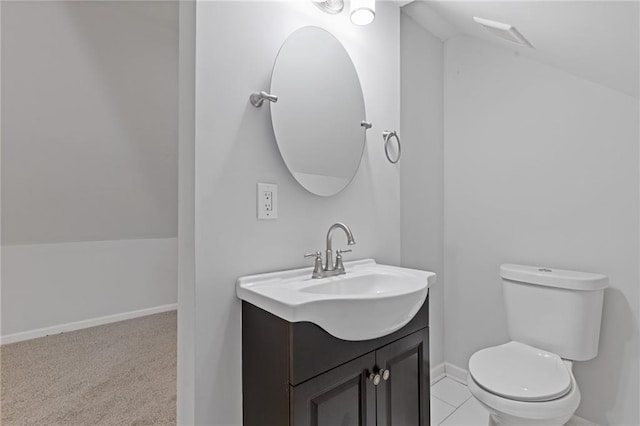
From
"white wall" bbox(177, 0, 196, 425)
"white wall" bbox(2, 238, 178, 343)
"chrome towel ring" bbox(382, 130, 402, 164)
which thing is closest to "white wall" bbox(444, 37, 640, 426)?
"chrome towel ring" bbox(382, 130, 402, 164)

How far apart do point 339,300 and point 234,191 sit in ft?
1.74

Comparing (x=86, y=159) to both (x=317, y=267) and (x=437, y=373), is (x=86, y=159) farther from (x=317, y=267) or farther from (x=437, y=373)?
(x=437, y=373)

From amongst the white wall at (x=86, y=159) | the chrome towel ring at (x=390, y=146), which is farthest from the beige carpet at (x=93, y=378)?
the chrome towel ring at (x=390, y=146)

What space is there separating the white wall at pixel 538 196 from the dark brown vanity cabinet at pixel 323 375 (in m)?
1.00

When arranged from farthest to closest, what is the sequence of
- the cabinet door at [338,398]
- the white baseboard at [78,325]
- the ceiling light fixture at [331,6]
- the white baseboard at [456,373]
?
the white baseboard at [78,325], the white baseboard at [456,373], the ceiling light fixture at [331,6], the cabinet door at [338,398]

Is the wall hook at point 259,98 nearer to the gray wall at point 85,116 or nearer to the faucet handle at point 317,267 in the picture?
the faucet handle at point 317,267

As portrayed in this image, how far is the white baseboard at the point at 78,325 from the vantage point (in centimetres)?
265

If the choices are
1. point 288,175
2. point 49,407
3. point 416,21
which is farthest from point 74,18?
point 49,407

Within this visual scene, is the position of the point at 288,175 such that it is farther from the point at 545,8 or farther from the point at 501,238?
the point at 501,238

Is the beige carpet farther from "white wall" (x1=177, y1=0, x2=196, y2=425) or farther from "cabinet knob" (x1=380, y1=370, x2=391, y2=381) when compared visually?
"cabinet knob" (x1=380, y1=370, x2=391, y2=381)

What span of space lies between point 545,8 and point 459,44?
98 cm

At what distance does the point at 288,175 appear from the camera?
4.33 ft

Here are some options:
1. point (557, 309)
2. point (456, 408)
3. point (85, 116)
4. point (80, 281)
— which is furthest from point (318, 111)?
point (80, 281)

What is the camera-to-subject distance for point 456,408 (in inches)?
72.1
